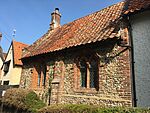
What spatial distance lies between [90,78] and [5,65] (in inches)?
817

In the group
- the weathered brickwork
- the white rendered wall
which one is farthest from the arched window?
the white rendered wall

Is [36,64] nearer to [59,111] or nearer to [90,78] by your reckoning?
[90,78]

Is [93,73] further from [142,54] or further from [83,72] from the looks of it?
[142,54]

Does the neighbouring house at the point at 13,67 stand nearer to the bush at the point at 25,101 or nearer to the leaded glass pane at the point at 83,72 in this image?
the bush at the point at 25,101

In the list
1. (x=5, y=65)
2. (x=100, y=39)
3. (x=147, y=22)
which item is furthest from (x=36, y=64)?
(x=5, y=65)

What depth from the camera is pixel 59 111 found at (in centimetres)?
972

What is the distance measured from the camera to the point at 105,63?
36.4 feet

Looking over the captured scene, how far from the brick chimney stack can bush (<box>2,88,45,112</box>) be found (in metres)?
9.52

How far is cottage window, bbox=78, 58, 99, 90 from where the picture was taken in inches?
469

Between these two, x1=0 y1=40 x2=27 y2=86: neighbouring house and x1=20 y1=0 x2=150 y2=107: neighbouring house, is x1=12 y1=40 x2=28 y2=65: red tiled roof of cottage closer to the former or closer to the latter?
x1=0 y1=40 x2=27 y2=86: neighbouring house

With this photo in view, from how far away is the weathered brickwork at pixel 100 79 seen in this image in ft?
33.0

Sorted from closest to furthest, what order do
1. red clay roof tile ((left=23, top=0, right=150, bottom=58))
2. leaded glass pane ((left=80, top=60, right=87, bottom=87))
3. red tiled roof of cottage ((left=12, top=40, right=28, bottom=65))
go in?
red clay roof tile ((left=23, top=0, right=150, bottom=58))
leaded glass pane ((left=80, top=60, right=87, bottom=87))
red tiled roof of cottage ((left=12, top=40, right=28, bottom=65))

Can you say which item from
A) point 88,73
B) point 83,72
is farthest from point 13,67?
point 88,73

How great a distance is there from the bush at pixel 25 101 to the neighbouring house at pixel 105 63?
0.77 metres
